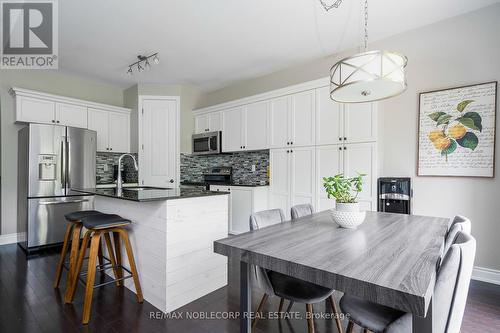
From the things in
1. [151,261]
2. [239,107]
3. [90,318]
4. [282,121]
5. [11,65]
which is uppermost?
[11,65]

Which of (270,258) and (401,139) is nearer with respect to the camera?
(270,258)

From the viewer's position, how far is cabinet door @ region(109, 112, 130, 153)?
4422 millimetres

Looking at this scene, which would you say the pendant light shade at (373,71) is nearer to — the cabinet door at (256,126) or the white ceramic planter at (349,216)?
the white ceramic planter at (349,216)

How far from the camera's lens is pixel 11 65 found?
3.59 meters

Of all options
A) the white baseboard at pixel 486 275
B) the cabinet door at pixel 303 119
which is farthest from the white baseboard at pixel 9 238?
the white baseboard at pixel 486 275

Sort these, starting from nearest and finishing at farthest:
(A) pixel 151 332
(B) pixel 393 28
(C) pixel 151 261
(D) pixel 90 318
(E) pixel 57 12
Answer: (A) pixel 151 332, (D) pixel 90 318, (C) pixel 151 261, (E) pixel 57 12, (B) pixel 393 28

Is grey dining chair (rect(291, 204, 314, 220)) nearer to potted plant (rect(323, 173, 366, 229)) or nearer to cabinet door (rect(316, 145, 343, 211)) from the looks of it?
potted plant (rect(323, 173, 366, 229))

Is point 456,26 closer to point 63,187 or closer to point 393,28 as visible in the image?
point 393,28

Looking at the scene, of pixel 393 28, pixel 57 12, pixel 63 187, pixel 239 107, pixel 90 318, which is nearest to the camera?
pixel 90 318

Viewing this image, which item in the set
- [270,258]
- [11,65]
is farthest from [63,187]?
[270,258]

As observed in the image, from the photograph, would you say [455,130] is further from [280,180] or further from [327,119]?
[280,180]

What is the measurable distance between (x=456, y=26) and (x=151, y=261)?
3.68 meters

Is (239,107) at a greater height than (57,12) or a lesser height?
lesser

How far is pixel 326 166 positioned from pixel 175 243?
6.63 feet
